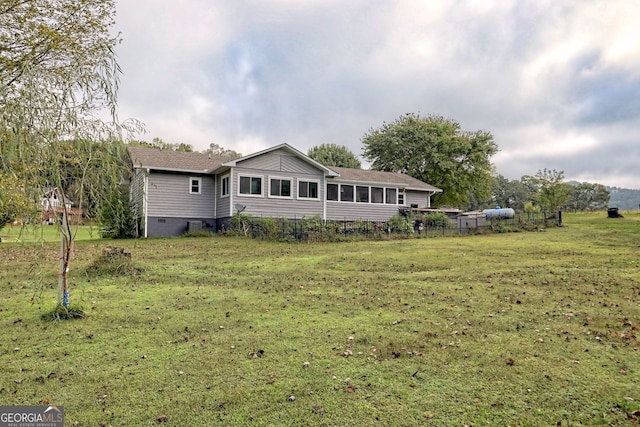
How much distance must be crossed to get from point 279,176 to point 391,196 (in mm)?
9012

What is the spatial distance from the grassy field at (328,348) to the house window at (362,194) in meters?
16.2

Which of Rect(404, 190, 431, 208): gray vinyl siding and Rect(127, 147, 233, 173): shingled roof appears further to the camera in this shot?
Rect(404, 190, 431, 208): gray vinyl siding

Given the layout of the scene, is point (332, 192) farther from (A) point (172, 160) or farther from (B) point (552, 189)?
(B) point (552, 189)

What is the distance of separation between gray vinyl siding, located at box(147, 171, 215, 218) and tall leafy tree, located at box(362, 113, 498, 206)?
2342 centimetres

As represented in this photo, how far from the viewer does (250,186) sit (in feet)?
69.3

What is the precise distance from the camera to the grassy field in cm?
324

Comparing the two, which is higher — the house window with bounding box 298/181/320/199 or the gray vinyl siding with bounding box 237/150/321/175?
the gray vinyl siding with bounding box 237/150/321/175

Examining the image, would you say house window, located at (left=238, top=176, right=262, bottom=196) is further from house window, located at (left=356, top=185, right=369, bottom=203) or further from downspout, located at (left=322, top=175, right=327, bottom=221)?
house window, located at (left=356, top=185, right=369, bottom=203)

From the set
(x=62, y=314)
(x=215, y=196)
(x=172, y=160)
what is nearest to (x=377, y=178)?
(x=215, y=196)

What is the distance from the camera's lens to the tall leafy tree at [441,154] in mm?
37625

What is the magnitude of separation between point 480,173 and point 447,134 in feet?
16.8

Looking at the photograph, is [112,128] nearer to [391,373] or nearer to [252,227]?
[391,373]

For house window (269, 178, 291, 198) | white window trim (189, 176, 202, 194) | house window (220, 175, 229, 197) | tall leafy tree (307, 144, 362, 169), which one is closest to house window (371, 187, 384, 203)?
house window (269, 178, 291, 198)

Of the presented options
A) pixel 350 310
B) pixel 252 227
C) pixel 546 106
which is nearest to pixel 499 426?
pixel 350 310
